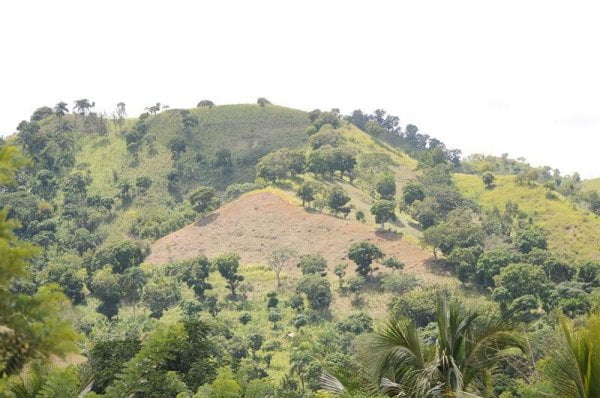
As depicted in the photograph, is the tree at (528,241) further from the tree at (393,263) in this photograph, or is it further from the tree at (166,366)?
the tree at (166,366)

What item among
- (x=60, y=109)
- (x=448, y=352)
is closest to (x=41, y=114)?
(x=60, y=109)

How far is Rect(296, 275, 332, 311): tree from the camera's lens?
73.3 metres

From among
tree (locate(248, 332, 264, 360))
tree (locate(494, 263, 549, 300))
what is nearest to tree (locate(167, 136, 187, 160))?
tree (locate(248, 332, 264, 360))

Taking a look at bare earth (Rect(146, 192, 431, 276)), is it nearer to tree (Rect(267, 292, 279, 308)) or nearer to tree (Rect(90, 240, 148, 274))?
tree (Rect(90, 240, 148, 274))

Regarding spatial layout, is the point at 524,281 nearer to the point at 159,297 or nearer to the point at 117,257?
the point at 159,297

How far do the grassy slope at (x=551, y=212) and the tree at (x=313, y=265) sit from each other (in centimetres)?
3514

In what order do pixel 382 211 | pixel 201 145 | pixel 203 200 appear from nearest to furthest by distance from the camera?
pixel 382 211, pixel 203 200, pixel 201 145

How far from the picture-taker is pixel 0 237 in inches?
282

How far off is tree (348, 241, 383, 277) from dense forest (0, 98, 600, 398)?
9.4 inches

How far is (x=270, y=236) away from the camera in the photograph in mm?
97062

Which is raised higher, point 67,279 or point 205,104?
point 205,104

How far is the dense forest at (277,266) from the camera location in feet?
34.6

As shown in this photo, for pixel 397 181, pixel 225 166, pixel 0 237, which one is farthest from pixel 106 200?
pixel 0 237

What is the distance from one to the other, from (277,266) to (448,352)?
76.5m
